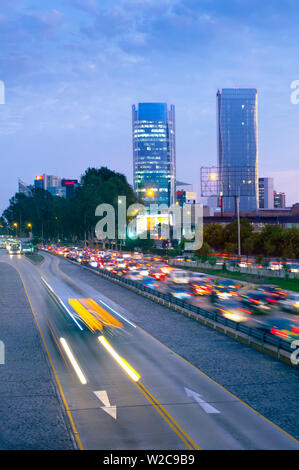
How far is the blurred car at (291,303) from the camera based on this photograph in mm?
32156

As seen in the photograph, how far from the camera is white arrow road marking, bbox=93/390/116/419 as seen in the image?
15.7 metres

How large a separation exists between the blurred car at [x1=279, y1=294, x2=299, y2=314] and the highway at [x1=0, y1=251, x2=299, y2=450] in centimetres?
987

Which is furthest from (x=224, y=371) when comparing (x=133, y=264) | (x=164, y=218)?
(x=164, y=218)

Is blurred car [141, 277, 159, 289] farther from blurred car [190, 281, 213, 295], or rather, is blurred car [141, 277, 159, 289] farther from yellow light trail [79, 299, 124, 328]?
yellow light trail [79, 299, 124, 328]

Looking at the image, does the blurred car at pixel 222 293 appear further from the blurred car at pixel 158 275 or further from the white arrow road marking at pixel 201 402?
the white arrow road marking at pixel 201 402

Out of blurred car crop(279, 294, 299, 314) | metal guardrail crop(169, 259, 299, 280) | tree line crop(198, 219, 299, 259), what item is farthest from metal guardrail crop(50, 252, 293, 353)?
tree line crop(198, 219, 299, 259)

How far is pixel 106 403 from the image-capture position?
54.6 feet

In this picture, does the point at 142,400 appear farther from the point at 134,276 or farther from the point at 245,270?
the point at 245,270

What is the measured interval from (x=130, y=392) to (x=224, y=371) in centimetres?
481

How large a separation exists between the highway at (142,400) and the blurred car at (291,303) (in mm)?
9873

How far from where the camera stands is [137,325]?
3134 cm

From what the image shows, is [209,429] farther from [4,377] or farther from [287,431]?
[4,377]

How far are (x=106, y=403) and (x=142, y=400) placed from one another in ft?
4.00
